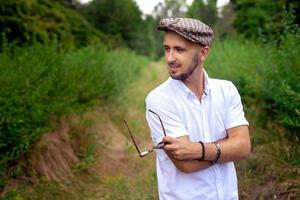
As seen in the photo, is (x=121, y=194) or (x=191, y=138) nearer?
(x=191, y=138)

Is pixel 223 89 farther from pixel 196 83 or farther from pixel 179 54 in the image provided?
pixel 179 54

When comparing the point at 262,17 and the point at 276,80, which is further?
the point at 262,17

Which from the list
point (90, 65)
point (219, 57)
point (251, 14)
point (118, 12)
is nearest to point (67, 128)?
point (90, 65)

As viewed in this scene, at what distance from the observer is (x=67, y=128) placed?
19.5ft

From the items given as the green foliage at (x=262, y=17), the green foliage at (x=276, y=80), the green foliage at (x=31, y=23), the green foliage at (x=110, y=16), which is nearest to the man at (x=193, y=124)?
the green foliage at (x=276, y=80)

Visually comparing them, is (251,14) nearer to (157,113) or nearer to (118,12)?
(157,113)

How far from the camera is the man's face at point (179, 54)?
2070 millimetres

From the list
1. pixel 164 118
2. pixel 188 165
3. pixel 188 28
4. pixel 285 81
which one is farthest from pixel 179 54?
pixel 285 81

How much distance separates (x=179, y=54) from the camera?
208 cm

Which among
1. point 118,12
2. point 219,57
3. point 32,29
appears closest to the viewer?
point 32,29

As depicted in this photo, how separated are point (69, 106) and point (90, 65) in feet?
8.21

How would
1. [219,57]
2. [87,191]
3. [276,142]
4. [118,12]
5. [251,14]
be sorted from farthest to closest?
[118,12]
[251,14]
[219,57]
[87,191]
[276,142]

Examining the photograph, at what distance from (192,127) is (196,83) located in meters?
0.23

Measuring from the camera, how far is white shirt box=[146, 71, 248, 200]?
2.08 metres
